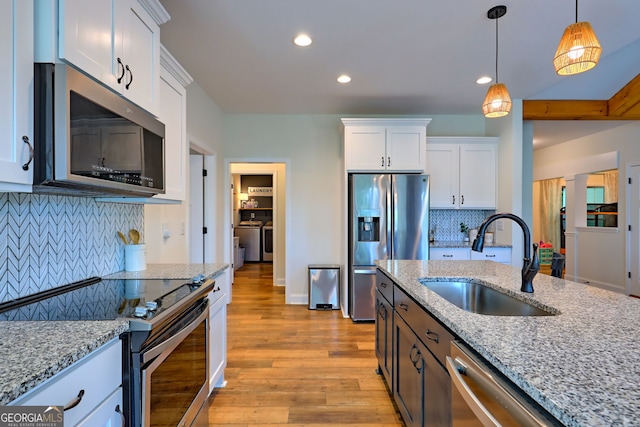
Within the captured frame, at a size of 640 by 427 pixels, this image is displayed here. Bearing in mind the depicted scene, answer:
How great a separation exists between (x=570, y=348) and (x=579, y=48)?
1.47 metres

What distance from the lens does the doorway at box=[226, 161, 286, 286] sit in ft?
15.5

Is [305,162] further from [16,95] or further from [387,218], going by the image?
[16,95]

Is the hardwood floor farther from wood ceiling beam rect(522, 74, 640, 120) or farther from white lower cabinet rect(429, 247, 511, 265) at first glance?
wood ceiling beam rect(522, 74, 640, 120)

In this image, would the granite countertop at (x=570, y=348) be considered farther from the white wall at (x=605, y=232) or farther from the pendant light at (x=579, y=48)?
the white wall at (x=605, y=232)

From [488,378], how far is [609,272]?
242 inches

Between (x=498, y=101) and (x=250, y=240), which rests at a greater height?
(x=498, y=101)

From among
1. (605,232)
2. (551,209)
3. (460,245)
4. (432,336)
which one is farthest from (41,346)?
(551,209)

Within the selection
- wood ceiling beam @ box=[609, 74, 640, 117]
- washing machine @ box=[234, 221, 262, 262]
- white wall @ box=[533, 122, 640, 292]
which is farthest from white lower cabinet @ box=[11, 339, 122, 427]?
washing machine @ box=[234, 221, 262, 262]

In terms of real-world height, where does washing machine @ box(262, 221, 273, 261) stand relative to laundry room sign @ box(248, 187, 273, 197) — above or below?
below

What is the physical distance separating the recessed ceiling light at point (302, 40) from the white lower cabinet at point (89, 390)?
7.72ft

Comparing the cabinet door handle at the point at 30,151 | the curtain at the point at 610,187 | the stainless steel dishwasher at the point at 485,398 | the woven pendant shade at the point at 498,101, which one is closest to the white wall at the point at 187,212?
the cabinet door handle at the point at 30,151

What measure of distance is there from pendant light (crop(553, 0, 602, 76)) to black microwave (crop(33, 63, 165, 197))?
6.93 feet

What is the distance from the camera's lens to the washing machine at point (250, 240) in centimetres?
812

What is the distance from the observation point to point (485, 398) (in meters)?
0.87
